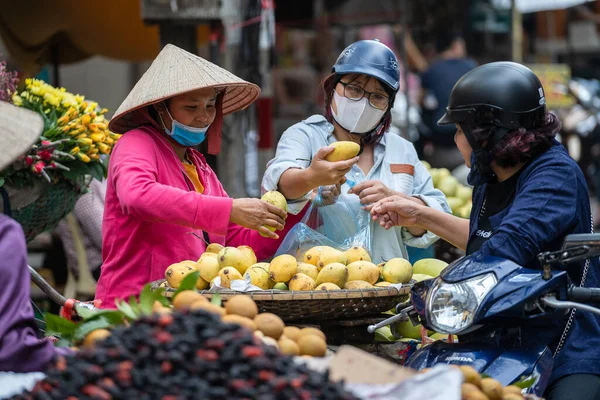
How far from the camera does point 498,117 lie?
11.2 ft

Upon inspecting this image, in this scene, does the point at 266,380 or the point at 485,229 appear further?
the point at 485,229

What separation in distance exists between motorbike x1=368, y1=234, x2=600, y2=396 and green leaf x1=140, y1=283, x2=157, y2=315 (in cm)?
90

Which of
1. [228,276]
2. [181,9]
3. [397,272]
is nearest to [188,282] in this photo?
[228,276]

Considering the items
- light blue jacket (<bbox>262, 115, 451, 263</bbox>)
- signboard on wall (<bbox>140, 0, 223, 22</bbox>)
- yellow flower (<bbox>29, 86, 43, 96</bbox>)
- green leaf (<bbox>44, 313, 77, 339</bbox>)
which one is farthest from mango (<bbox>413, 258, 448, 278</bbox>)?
yellow flower (<bbox>29, 86, 43, 96</bbox>)

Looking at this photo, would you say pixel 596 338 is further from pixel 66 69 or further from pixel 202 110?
pixel 66 69

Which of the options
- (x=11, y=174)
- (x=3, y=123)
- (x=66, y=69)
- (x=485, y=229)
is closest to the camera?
(x=3, y=123)

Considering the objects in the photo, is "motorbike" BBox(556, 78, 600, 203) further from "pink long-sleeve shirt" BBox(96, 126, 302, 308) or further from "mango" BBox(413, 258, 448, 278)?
"pink long-sleeve shirt" BBox(96, 126, 302, 308)

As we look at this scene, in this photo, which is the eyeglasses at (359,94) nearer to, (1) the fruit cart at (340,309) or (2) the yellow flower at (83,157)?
(1) the fruit cart at (340,309)

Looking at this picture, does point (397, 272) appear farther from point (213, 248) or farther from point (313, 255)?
point (213, 248)

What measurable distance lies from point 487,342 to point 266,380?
3.48ft

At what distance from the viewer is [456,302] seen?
3150 mm

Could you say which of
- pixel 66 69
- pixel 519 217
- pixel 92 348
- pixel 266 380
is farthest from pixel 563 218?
pixel 66 69

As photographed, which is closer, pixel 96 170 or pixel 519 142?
pixel 519 142

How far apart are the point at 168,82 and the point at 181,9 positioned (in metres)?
1.68
